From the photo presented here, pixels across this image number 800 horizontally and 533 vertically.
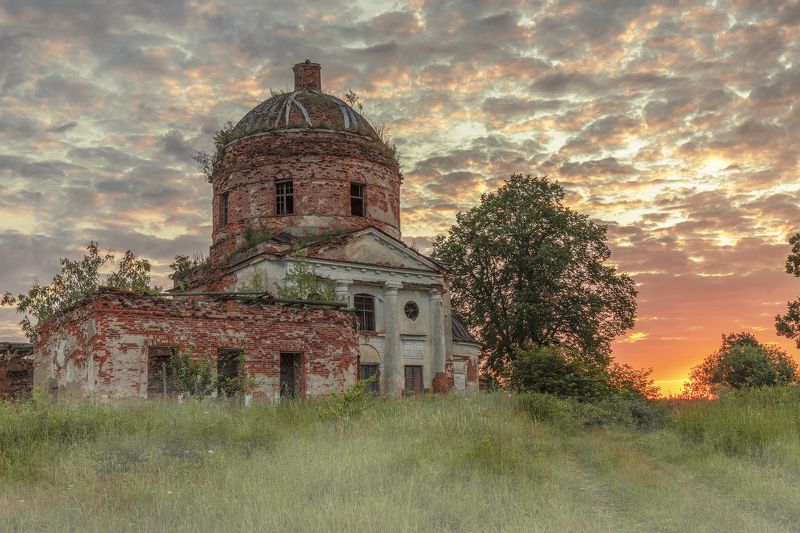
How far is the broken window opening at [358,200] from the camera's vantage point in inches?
1235

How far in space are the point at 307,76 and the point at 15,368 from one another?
17.8 metres

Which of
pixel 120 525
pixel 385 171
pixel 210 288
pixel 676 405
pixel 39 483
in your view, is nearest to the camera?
pixel 120 525

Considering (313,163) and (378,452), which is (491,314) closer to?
(313,163)

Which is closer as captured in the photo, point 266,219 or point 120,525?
point 120,525

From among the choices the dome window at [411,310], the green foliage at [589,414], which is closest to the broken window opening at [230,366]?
the green foliage at [589,414]

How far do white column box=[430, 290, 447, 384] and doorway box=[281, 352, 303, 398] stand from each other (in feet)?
34.9

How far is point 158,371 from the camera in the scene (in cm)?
1820

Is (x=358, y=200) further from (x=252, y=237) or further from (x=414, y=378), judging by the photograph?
(x=414, y=378)

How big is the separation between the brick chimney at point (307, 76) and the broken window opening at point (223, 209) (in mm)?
6158

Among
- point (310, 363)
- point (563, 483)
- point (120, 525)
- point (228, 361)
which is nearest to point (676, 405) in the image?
point (563, 483)

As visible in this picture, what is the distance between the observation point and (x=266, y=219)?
30312 millimetres

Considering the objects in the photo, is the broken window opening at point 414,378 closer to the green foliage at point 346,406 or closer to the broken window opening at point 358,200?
the broken window opening at point 358,200

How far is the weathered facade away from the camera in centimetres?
2372

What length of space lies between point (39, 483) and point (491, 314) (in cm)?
2767
